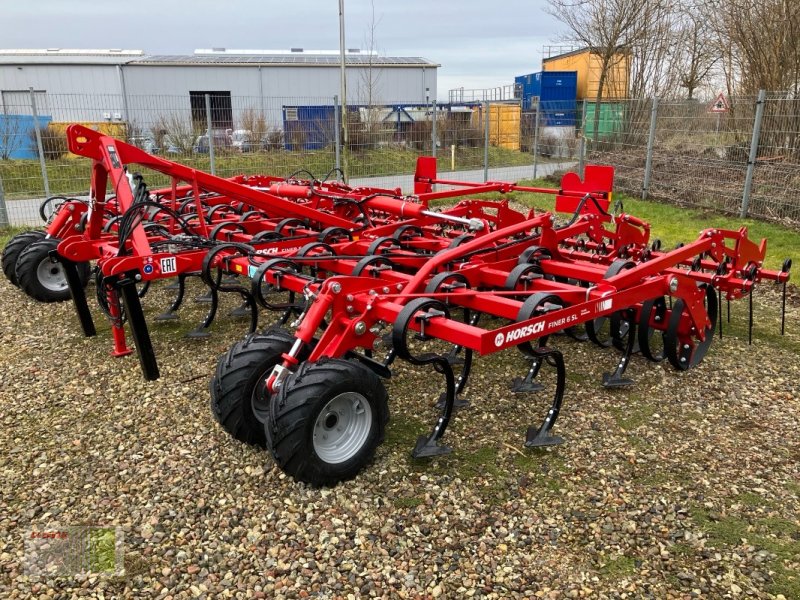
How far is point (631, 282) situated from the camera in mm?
4039

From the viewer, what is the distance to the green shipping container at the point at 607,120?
13477mm

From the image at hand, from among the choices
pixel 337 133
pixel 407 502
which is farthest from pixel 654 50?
pixel 407 502

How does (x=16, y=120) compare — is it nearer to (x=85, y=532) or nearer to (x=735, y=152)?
(x=85, y=532)

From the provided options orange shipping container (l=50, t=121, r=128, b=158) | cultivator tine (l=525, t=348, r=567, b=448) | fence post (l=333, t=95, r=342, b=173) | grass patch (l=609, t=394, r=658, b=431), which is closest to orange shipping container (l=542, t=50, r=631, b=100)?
fence post (l=333, t=95, r=342, b=173)

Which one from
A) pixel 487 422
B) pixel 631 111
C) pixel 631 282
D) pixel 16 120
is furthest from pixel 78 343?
pixel 631 111

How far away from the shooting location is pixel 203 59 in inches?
1057

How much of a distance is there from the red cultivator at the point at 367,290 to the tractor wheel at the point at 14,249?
0.79m

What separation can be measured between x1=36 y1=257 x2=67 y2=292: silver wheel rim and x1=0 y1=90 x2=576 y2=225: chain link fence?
411cm

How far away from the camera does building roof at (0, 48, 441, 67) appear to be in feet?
78.5

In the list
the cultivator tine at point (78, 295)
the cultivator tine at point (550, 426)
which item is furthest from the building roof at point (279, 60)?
the cultivator tine at point (550, 426)

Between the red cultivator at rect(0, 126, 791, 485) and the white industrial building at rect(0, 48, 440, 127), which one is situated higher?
the white industrial building at rect(0, 48, 440, 127)

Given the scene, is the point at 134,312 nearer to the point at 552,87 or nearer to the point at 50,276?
the point at 50,276

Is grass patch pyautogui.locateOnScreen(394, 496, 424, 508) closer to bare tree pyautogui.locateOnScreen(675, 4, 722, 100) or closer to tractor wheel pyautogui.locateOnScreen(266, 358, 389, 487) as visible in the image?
tractor wheel pyautogui.locateOnScreen(266, 358, 389, 487)

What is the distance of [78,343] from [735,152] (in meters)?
10.4
